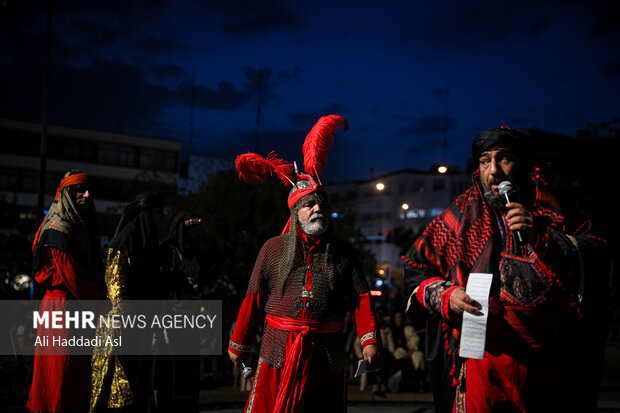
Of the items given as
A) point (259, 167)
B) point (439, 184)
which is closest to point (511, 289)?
point (259, 167)

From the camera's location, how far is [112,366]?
5953mm

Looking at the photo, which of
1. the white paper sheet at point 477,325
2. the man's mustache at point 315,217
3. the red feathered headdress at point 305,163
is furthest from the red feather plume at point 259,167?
the white paper sheet at point 477,325

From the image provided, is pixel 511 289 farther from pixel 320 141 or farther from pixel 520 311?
pixel 320 141

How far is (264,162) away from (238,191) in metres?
15.9

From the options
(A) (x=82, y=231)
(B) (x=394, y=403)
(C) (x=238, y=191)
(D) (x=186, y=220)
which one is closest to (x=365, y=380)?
(B) (x=394, y=403)

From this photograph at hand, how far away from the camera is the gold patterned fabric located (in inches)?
231

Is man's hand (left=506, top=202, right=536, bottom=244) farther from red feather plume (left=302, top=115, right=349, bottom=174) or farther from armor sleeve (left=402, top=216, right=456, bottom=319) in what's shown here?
red feather plume (left=302, top=115, right=349, bottom=174)

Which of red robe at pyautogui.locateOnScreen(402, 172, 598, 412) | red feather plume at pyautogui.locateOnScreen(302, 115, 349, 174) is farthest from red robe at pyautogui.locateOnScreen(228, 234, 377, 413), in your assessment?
red robe at pyautogui.locateOnScreen(402, 172, 598, 412)

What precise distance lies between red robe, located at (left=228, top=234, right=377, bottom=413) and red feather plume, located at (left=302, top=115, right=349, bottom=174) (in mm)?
677

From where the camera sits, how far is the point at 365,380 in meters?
10.1

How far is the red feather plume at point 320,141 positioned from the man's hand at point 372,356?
148cm

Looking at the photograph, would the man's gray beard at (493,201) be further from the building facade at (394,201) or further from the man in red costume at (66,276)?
the building facade at (394,201)

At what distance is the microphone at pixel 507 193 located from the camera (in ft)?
9.07

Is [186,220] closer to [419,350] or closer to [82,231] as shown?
[82,231]
